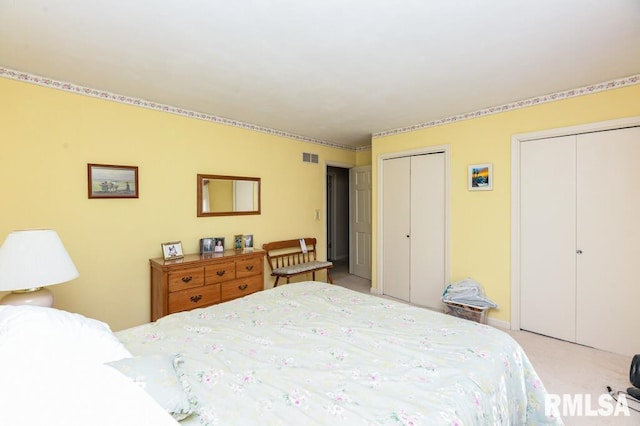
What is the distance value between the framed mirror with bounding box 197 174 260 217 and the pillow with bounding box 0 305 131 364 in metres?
2.29

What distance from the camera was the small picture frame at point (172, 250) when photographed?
3054 mm

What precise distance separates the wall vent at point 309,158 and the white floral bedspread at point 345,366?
2.96 metres

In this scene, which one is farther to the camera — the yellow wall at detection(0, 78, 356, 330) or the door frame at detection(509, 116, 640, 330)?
the door frame at detection(509, 116, 640, 330)

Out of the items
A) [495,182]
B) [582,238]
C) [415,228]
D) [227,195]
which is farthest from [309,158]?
[582,238]

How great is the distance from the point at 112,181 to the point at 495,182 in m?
4.08

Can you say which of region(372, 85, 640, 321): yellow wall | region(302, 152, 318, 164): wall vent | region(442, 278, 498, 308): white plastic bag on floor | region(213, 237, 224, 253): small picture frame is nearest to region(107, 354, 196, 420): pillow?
region(213, 237, 224, 253): small picture frame

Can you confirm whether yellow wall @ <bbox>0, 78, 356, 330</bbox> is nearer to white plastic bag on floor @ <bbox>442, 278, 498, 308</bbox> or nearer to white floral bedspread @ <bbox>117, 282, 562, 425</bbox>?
white floral bedspread @ <bbox>117, 282, 562, 425</bbox>

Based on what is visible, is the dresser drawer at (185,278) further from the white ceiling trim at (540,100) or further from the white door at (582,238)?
the white door at (582,238)

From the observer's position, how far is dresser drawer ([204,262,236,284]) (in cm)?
305

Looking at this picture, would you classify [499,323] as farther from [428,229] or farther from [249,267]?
[249,267]

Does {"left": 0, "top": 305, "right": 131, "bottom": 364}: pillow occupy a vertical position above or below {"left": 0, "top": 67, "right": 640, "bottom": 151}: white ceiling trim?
below

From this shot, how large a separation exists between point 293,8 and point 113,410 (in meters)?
1.93

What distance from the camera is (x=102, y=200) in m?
2.80

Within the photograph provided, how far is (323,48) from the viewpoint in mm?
2045
